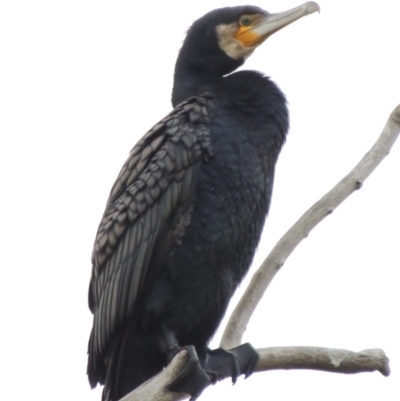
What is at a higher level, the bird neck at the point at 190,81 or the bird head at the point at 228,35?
the bird head at the point at 228,35

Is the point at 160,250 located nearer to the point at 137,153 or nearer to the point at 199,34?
the point at 137,153

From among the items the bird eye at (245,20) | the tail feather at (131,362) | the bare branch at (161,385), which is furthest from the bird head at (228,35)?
the bare branch at (161,385)

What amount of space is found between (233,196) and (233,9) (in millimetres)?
1640

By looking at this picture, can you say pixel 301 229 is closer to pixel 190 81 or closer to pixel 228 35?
pixel 190 81

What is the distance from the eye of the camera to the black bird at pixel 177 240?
6.13 m

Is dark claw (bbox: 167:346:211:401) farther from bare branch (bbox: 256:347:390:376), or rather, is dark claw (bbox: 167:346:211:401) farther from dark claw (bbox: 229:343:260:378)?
bare branch (bbox: 256:347:390:376)

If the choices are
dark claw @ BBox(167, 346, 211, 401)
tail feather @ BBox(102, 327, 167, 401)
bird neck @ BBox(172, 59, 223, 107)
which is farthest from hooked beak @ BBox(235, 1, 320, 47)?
dark claw @ BBox(167, 346, 211, 401)

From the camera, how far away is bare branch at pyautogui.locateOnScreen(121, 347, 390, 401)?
17.9ft

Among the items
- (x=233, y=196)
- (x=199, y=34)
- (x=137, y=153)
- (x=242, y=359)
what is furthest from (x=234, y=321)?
(x=199, y=34)

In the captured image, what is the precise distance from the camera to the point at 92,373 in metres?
6.24

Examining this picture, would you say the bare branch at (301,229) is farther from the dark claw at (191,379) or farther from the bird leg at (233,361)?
the dark claw at (191,379)

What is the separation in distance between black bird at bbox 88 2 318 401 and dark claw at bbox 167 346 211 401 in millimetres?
179

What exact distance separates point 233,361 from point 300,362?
18.9 inches

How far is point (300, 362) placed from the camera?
5668mm
